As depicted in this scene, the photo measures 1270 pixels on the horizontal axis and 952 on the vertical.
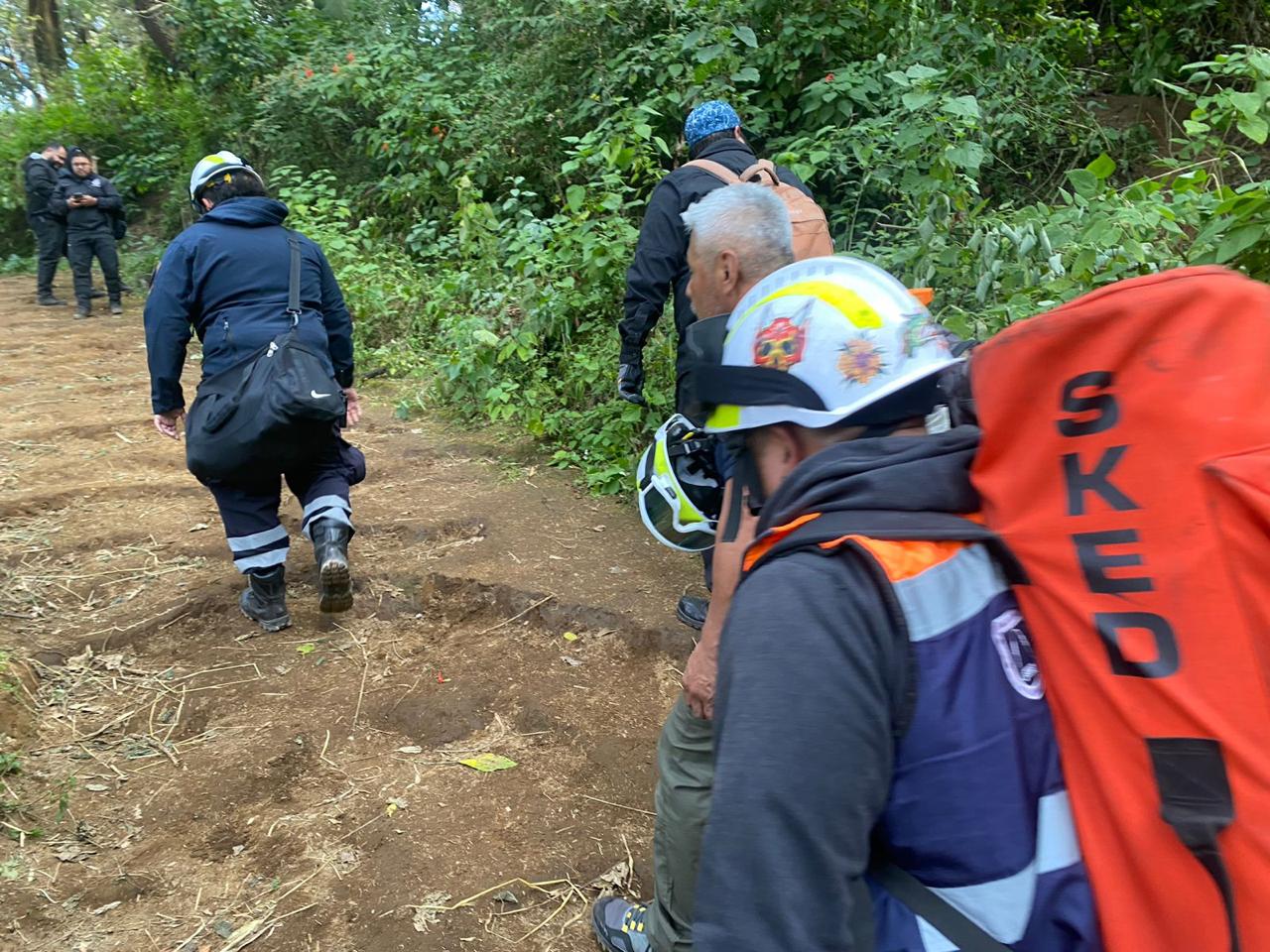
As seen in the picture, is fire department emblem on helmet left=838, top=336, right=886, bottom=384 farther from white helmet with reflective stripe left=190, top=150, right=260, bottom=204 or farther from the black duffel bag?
white helmet with reflective stripe left=190, top=150, right=260, bottom=204

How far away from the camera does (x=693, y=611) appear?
3.80 metres

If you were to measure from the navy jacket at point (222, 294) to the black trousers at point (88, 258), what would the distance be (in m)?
8.44

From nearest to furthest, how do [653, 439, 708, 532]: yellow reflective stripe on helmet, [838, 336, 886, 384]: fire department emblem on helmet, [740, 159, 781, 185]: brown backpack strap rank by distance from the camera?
[838, 336, 886, 384]: fire department emblem on helmet
[653, 439, 708, 532]: yellow reflective stripe on helmet
[740, 159, 781, 185]: brown backpack strap

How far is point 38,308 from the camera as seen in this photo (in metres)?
11.2

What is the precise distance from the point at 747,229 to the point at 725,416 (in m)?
1.16

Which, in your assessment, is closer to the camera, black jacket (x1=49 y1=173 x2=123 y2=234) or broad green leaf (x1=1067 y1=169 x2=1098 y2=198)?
broad green leaf (x1=1067 y1=169 x2=1098 y2=198)

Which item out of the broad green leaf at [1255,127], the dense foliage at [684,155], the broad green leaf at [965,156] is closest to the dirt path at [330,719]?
the dense foliage at [684,155]

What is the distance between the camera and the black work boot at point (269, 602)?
3805 mm

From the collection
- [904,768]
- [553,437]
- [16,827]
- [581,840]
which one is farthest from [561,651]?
[904,768]

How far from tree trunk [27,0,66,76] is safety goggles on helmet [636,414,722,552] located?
67.6 feet

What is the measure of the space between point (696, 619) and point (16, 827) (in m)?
2.41

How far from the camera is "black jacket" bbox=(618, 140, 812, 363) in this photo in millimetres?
3479

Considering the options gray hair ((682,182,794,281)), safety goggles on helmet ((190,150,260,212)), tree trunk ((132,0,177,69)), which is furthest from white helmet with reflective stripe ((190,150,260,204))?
tree trunk ((132,0,177,69))

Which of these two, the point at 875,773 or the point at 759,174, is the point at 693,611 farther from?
the point at 875,773
